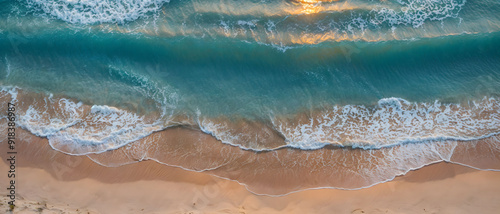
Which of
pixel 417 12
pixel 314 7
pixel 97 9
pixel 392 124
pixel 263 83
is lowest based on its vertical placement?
pixel 392 124

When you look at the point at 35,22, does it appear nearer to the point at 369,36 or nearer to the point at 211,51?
the point at 211,51

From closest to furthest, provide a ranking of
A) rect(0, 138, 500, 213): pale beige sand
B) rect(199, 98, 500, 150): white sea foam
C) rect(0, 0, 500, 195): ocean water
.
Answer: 1. rect(0, 138, 500, 213): pale beige sand
2. rect(0, 0, 500, 195): ocean water
3. rect(199, 98, 500, 150): white sea foam

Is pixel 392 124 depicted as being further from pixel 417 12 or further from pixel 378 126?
pixel 417 12

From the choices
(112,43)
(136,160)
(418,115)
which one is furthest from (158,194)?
(418,115)

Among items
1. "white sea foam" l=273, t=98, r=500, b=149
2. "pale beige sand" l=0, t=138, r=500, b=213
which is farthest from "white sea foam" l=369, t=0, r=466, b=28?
"pale beige sand" l=0, t=138, r=500, b=213

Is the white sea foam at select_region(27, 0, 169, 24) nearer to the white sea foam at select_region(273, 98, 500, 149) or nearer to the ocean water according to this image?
the ocean water

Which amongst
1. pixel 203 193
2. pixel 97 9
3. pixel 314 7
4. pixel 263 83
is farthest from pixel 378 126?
pixel 97 9
